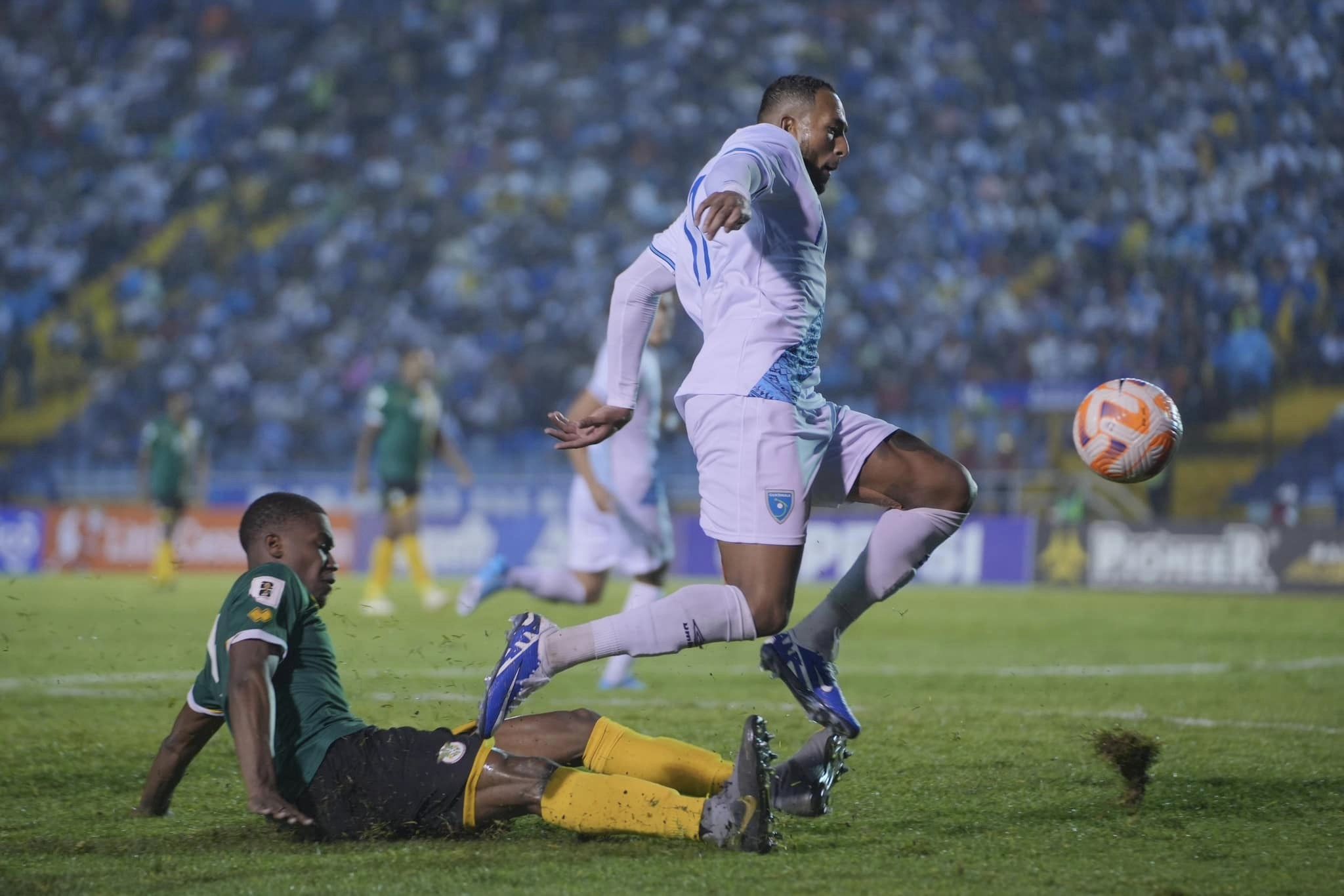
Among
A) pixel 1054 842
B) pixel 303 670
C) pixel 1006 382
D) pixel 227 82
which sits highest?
pixel 227 82

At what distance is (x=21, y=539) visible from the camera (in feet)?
70.4

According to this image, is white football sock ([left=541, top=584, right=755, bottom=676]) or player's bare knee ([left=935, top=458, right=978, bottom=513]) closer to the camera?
white football sock ([left=541, top=584, right=755, bottom=676])

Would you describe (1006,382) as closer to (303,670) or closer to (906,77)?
(906,77)

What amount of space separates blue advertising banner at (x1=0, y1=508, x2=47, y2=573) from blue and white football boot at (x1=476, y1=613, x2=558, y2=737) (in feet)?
63.2

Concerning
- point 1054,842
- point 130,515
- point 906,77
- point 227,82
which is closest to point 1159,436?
point 1054,842

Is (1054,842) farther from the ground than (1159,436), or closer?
closer

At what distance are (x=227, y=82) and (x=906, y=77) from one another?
1438cm

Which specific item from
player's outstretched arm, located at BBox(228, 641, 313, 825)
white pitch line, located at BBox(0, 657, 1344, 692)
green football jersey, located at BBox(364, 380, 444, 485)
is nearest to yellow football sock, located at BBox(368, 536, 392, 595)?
green football jersey, located at BBox(364, 380, 444, 485)

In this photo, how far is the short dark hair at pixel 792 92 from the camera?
452 cm

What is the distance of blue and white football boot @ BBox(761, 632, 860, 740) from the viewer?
14.0 ft

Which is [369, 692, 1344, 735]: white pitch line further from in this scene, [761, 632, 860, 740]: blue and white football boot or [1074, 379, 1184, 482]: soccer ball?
[761, 632, 860, 740]: blue and white football boot

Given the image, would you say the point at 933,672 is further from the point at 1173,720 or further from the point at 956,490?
the point at 956,490

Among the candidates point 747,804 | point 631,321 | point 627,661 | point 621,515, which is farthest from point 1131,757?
point 621,515

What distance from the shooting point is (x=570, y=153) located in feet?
93.9
